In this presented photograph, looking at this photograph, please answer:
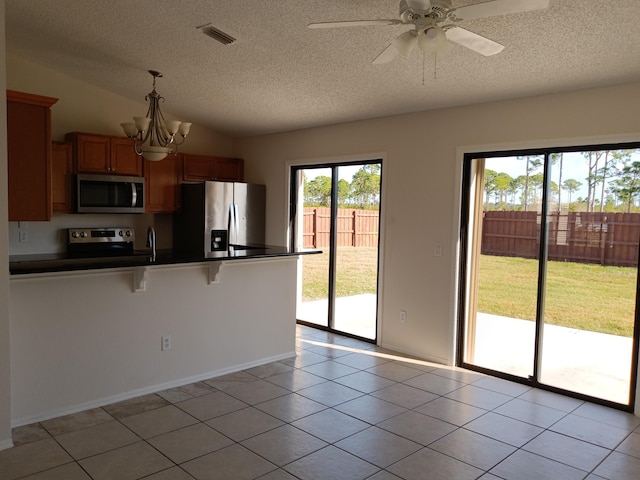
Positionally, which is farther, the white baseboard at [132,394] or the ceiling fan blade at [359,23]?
the white baseboard at [132,394]

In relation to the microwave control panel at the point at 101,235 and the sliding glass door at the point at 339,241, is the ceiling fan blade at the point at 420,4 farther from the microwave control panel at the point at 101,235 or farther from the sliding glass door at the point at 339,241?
the microwave control panel at the point at 101,235

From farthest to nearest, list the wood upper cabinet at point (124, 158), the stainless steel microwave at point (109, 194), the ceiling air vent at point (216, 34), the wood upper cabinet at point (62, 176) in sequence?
the wood upper cabinet at point (124, 158) → the stainless steel microwave at point (109, 194) → the wood upper cabinet at point (62, 176) → the ceiling air vent at point (216, 34)

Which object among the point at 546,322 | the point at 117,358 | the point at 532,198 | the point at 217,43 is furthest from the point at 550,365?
the point at 217,43

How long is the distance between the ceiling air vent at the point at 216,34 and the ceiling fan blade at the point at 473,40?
5.91 ft

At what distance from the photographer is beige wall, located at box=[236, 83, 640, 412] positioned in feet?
12.3

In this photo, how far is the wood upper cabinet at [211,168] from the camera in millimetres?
5820

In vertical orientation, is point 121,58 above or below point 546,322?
above

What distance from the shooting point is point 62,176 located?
15.8ft

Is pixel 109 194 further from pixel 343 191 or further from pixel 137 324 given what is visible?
pixel 343 191

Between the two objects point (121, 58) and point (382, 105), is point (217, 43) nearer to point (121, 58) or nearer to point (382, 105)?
point (121, 58)

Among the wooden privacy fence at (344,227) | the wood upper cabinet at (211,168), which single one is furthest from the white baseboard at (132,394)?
the wood upper cabinet at (211,168)

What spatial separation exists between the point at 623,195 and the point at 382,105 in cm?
216

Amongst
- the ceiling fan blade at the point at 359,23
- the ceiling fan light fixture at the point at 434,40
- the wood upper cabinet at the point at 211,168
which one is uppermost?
the ceiling fan blade at the point at 359,23

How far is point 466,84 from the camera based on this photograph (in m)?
3.90
